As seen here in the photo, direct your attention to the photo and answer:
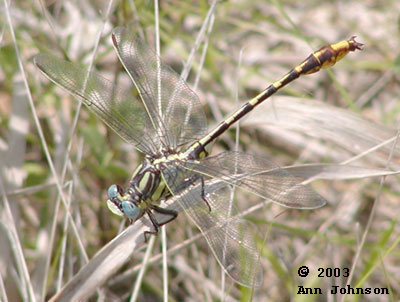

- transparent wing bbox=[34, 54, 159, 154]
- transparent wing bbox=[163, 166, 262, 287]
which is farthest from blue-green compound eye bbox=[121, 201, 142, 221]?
transparent wing bbox=[34, 54, 159, 154]

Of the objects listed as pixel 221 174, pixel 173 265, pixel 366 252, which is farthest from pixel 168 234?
pixel 366 252

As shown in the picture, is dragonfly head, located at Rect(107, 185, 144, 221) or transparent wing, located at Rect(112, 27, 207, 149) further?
transparent wing, located at Rect(112, 27, 207, 149)

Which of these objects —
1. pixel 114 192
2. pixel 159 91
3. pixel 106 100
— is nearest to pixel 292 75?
pixel 159 91

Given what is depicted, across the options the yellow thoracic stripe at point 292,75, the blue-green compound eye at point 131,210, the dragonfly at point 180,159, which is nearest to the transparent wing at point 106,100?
the dragonfly at point 180,159

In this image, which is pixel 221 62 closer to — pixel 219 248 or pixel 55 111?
pixel 55 111

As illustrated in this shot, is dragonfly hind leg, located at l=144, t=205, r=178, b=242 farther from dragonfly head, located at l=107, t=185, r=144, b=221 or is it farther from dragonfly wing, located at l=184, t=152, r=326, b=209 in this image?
dragonfly wing, located at l=184, t=152, r=326, b=209

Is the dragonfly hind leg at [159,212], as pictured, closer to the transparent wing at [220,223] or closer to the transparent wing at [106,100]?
the transparent wing at [220,223]
